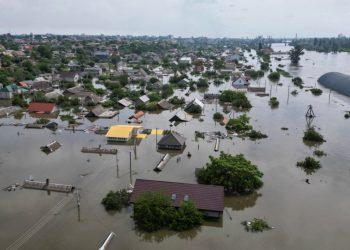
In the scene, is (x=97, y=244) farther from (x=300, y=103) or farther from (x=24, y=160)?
(x=300, y=103)

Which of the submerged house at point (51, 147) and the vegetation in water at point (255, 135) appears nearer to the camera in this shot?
the submerged house at point (51, 147)

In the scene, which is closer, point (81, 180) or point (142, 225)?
point (142, 225)

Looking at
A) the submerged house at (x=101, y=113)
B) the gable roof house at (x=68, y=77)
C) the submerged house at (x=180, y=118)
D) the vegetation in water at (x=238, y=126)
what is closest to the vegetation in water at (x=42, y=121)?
the submerged house at (x=101, y=113)

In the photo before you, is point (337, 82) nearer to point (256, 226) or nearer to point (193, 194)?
point (256, 226)

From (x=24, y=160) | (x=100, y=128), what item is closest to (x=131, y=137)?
(x=100, y=128)

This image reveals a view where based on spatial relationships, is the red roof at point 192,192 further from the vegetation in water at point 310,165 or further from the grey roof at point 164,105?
the grey roof at point 164,105

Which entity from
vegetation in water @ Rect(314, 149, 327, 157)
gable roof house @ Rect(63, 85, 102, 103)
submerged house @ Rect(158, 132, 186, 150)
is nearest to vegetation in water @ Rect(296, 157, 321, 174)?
vegetation in water @ Rect(314, 149, 327, 157)

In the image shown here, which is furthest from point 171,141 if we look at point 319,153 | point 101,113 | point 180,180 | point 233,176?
point 101,113
